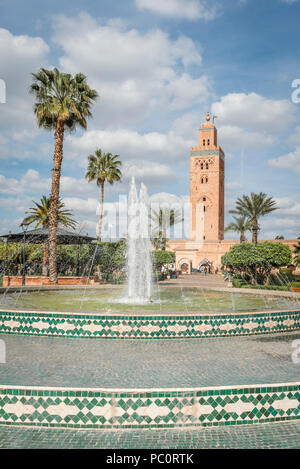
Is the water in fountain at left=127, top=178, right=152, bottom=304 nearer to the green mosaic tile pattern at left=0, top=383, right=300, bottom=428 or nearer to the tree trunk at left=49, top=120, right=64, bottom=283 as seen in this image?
the tree trunk at left=49, top=120, right=64, bottom=283

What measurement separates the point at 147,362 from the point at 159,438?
7.11 feet

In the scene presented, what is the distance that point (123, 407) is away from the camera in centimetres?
331

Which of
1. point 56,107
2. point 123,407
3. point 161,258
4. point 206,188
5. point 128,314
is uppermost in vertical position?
point 206,188

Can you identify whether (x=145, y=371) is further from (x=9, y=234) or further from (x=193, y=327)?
(x=9, y=234)

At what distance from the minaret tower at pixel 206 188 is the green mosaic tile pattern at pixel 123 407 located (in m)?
60.9

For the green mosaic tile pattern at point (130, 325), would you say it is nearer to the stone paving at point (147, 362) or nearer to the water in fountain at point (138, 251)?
the stone paving at point (147, 362)

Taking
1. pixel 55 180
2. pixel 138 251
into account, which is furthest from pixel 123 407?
pixel 55 180

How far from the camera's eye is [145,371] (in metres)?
4.85

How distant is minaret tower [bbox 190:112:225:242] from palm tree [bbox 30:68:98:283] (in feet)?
151

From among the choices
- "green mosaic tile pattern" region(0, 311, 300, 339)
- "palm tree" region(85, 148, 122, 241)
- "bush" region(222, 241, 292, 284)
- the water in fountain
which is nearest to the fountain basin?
"green mosaic tile pattern" region(0, 311, 300, 339)

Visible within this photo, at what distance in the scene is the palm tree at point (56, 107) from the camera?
19016 millimetres

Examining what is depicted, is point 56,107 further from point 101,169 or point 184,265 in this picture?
point 184,265

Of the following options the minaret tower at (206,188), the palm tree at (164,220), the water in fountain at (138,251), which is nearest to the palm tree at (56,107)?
the water in fountain at (138,251)
